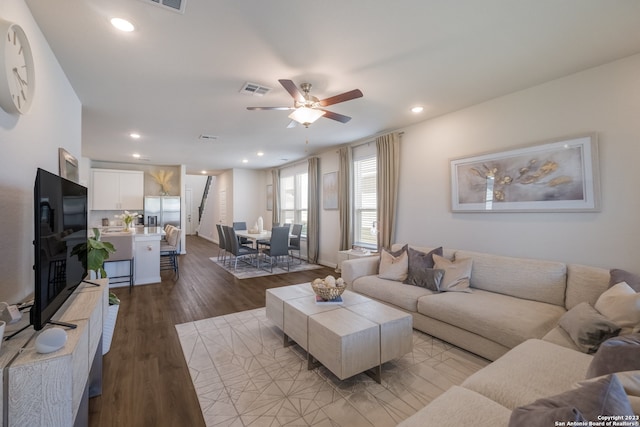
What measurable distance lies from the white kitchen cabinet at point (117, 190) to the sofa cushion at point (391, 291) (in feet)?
22.3

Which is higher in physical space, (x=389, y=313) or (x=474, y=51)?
(x=474, y=51)

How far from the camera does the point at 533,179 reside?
294 centimetres

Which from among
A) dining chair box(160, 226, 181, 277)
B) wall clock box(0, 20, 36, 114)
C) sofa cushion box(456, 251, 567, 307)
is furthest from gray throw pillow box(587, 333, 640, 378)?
dining chair box(160, 226, 181, 277)

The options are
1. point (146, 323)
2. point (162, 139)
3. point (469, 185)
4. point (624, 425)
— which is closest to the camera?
point (624, 425)

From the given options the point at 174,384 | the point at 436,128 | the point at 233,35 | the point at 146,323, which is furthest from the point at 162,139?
the point at 436,128

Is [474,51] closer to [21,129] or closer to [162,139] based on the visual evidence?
[21,129]

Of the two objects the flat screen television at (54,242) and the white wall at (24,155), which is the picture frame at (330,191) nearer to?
the white wall at (24,155)

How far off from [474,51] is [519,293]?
228cm

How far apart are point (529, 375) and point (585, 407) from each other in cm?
81

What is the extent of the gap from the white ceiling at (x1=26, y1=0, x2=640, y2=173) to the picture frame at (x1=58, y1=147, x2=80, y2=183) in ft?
2.52

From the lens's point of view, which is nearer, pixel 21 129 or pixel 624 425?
pixel 624 425

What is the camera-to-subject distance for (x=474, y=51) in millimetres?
2289

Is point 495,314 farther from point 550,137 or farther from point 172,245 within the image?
point 172,245

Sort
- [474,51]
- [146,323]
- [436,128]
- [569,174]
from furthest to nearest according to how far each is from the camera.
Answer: [436,128], [146,323], [569,174], [474,51]
